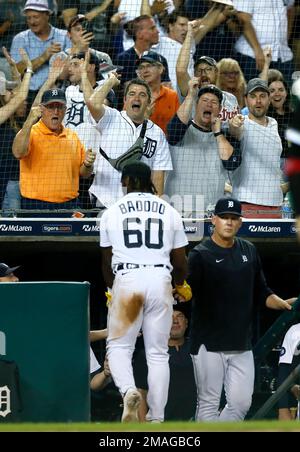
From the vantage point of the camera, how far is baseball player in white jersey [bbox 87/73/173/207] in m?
11.7

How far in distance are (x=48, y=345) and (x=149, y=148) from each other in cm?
289

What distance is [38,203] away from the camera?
38.5 ft

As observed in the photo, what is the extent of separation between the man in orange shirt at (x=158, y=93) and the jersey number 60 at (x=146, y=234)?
2.94 meters

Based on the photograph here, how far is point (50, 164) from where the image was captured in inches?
463

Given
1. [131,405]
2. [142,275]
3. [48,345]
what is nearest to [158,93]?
[142,275]

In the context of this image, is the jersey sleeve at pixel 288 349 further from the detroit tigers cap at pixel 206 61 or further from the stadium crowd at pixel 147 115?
the detroit tigers cap at pixel 206 61

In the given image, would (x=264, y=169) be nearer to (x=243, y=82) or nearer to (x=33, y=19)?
(x=243, y=82)

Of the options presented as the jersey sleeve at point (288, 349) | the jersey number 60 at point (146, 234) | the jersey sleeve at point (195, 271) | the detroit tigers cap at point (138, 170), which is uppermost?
the detroit tigers cap at point (138, 170)

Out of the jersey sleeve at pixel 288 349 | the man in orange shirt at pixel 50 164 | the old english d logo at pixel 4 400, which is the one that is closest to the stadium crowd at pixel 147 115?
the man in orange shirt at pixel 50 164

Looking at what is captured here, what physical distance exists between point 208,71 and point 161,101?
55 cm

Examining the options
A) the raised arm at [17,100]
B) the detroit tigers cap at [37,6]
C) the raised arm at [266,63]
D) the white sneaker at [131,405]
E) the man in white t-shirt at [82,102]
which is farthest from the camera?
the detroit tigers cap at [37,6]

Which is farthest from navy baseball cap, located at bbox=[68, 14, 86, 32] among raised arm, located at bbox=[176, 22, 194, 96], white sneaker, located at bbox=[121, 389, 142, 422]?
white sneaker, located at bbox=[121, 389, 142, 422]

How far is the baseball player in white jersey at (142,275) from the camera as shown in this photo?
9.53 meters

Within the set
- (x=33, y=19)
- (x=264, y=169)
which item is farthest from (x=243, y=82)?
(x=33, y=19)
